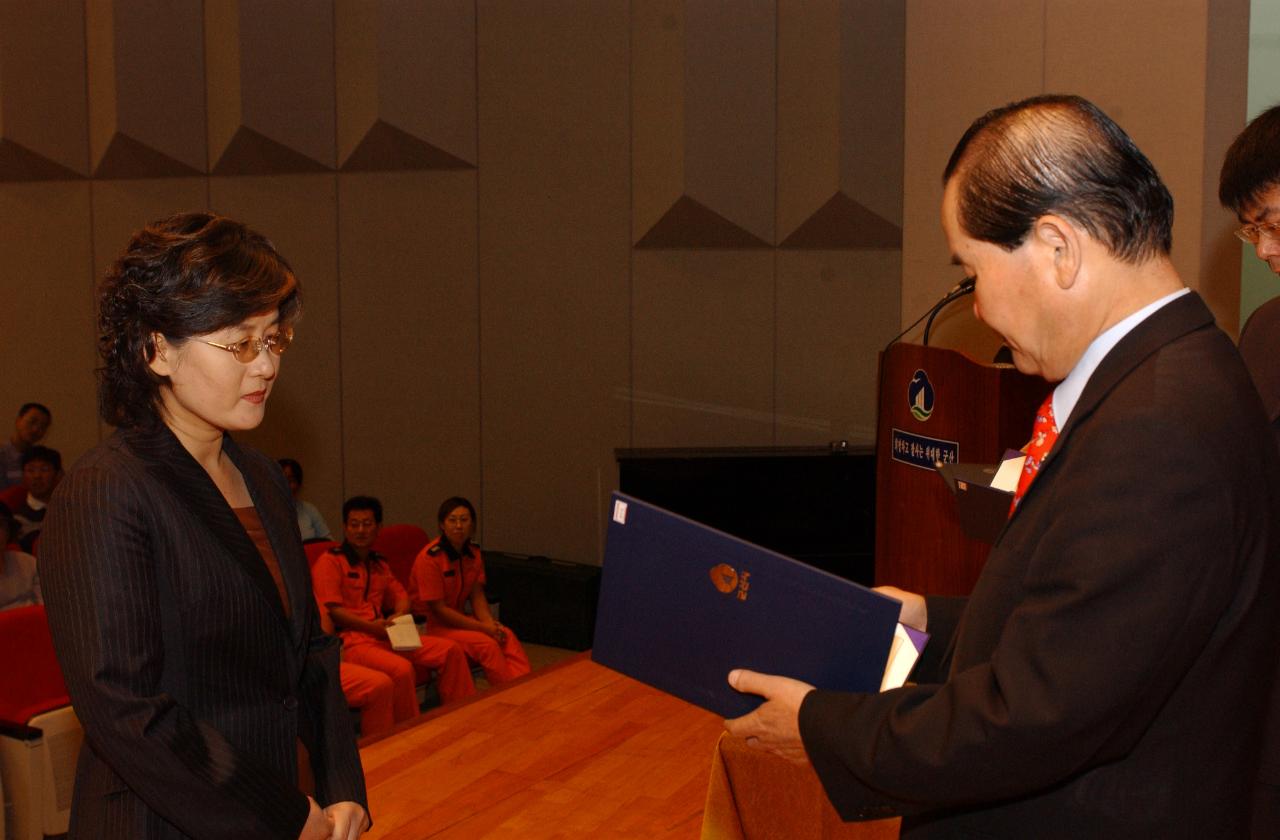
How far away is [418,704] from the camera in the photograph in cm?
533

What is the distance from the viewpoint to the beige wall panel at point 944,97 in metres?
5.66

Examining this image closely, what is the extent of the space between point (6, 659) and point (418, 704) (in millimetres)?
1752

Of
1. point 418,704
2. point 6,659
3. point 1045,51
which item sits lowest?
point 418,704

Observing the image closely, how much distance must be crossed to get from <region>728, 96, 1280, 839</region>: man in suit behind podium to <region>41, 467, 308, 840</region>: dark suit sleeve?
844 millimetres

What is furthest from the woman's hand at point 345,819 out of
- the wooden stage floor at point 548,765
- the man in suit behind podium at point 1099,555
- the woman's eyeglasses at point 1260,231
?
the woman's eyeglasses at point 1260,231

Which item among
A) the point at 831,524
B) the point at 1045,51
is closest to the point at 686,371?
the point at 831,524

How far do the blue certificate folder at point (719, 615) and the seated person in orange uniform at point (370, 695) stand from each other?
3.23 m

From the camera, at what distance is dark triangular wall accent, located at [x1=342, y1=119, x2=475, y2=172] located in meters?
7.29

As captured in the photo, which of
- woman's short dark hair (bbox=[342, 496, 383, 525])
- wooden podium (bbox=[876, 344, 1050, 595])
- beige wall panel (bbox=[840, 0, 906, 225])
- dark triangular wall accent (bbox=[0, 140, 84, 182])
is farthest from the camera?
dark triangular wall accent (bbox=[0, 140, 84, 182])

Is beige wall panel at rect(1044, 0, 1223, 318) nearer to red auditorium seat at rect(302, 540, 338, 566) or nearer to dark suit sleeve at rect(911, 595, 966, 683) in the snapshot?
dark suit sleeve at rect(911, 595, 966, 683)

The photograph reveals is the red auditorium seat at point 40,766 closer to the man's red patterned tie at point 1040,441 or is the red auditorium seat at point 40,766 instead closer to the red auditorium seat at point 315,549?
the red auditorium seat at point 315,549

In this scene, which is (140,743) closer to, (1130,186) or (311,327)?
(1130,186)

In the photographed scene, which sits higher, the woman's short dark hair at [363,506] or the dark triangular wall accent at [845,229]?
the dark triangular wall accent at [845,229]

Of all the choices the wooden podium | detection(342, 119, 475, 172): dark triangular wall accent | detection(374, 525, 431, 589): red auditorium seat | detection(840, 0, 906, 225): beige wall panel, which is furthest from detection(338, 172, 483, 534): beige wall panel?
the wooden podium
